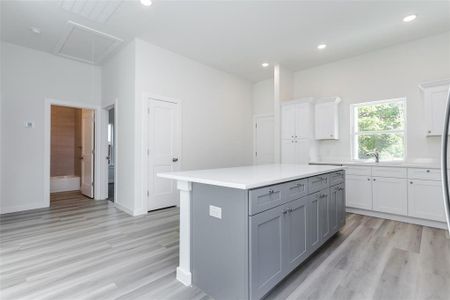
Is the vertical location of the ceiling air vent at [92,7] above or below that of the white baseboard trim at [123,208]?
above

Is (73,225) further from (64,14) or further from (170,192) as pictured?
(64,14)

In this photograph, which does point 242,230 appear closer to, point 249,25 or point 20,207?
point 249,25

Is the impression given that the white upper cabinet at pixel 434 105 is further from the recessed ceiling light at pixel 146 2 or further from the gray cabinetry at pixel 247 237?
the recessed ceiling light at pixel 146 2

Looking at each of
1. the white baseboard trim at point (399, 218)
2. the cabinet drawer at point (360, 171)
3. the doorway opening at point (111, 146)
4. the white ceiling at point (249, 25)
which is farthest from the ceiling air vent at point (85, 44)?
the white baseboard trim at point (399, 218)

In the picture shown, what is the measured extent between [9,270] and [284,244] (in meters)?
2.44

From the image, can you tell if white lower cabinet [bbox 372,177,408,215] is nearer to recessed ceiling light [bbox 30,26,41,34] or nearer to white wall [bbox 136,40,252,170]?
white wall [bbox 136,40,252,170]

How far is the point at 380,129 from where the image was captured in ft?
13.5

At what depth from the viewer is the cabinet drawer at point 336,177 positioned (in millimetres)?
2598

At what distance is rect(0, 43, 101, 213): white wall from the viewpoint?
3.85 meters

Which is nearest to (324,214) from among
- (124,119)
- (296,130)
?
(296,130)

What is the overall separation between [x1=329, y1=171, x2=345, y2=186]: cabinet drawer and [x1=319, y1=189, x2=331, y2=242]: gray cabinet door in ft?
0.65

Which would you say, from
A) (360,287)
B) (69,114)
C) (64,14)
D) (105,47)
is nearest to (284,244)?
(360,287)

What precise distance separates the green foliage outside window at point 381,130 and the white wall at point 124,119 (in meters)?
4.19

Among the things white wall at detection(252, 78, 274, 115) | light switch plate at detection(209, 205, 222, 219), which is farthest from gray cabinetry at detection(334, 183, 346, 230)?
white wall at detection(252, 78, 274, 115)
